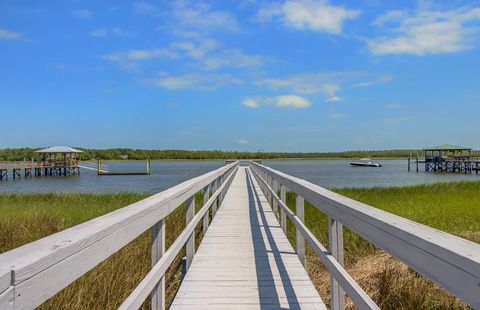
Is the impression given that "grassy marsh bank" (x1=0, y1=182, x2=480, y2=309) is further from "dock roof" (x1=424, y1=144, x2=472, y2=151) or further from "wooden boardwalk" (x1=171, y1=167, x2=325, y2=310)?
"dock roof" (x1=424, y1=144, x2=472, y2=151)

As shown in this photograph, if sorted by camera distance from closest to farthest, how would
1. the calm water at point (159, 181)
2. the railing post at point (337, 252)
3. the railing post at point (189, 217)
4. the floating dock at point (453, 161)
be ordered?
the railing post at point (337, 252) → the railing post at point (189, 217) → the calm water at point (159, 181) → the floating dock at point (453, 161)

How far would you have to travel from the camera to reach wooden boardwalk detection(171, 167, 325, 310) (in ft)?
11.2

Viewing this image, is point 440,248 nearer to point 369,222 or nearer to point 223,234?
point 369,222

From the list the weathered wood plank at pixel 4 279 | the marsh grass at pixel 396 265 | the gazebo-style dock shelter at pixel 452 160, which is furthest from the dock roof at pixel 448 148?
the weathered wood plank at pixel 4 279

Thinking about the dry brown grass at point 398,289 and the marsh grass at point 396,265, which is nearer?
the dry brown grass at point 398,289

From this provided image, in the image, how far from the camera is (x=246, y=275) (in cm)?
420

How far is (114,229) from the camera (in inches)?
69.5

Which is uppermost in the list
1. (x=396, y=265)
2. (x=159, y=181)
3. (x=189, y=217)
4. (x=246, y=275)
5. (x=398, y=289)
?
(x=189, y=217)

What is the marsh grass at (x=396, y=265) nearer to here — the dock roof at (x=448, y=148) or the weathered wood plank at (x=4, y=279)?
the weathered wood plank at (x=4, y=279)

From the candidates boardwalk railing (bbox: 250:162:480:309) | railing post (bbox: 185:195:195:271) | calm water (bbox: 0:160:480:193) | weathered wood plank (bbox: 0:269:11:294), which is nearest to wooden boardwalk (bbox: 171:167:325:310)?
railing post (bbox: 185:195:195:271)

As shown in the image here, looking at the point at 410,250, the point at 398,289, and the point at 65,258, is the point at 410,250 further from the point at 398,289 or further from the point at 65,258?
the point at 398,289

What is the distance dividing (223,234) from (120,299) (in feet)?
7.86

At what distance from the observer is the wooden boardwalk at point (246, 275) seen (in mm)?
3406

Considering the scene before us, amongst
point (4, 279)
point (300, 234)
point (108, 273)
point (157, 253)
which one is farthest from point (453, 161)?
point (4, 279)
